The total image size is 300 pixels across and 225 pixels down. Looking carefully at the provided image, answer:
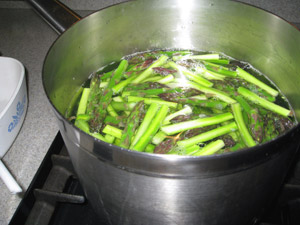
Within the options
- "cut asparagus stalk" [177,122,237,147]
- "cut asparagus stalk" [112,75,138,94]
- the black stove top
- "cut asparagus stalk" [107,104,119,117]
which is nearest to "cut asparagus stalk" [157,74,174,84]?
"cut asparagus stalk" [112,75,138,94]

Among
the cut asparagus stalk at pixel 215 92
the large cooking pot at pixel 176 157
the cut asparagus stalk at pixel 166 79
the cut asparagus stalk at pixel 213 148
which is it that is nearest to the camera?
the large cooking pot at pixel 176 157

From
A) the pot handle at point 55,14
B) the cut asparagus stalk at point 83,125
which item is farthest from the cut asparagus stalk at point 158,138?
the pot handle at point 55,14

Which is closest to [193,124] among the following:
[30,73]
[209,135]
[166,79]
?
[209,135]

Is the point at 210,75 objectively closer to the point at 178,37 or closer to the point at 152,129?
the point at 178,37

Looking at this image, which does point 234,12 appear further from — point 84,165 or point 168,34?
point 84,165

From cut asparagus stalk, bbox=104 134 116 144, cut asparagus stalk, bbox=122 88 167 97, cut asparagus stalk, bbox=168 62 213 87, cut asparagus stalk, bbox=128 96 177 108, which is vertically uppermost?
cut asparagus stalk, bbox=168 62 213 87

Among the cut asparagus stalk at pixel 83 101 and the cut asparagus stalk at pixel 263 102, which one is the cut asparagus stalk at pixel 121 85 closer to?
the cut asparagus stalk at pixel 83 101

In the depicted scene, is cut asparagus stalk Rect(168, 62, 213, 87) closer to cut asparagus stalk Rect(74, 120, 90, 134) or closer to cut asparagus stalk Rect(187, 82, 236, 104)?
cut asparagus stalk Rect(187, 82, 236, 104)

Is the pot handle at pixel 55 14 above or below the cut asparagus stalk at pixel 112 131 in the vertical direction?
above
